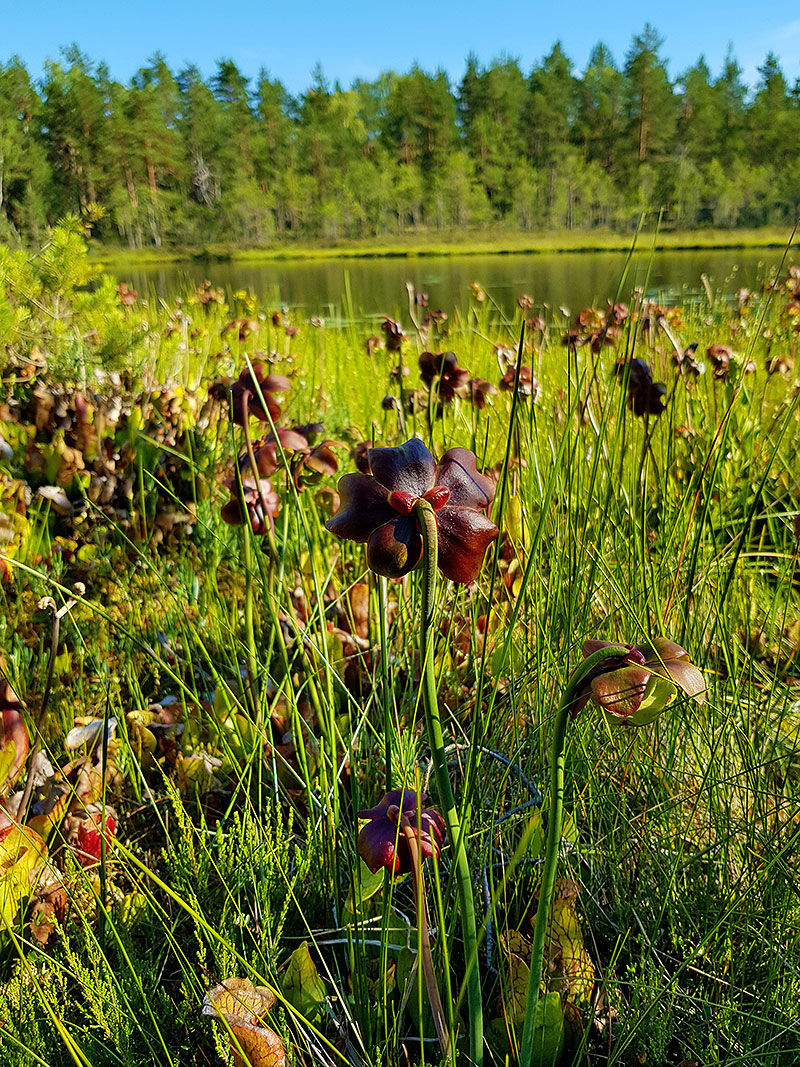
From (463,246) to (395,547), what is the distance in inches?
1660

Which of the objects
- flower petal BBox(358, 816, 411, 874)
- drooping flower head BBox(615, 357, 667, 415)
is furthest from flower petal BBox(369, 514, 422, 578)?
drooping flower head BBox(615, 357, 667, 415)

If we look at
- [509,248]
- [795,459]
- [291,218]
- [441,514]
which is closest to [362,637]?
[441,514]

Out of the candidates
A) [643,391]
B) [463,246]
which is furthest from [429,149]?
[643,391]

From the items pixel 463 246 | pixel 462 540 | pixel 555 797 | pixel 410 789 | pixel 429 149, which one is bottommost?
pixel 410 789

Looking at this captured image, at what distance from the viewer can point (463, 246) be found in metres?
39.3

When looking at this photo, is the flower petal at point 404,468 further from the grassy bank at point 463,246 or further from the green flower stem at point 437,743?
the grassy bank at point 463,246

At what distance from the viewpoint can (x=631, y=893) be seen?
877 mm

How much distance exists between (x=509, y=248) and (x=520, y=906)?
39.0m

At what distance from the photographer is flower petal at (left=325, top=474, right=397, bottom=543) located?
480 mm

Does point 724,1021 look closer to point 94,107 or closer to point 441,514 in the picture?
point 441,514

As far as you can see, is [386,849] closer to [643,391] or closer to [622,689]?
[622,689]

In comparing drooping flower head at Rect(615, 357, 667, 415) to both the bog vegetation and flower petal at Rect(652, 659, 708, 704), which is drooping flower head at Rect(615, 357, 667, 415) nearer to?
the bog vegetation

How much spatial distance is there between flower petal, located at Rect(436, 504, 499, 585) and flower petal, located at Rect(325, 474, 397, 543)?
41 mm

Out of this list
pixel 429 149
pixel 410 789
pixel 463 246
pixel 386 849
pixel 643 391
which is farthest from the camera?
pixel 429 149
